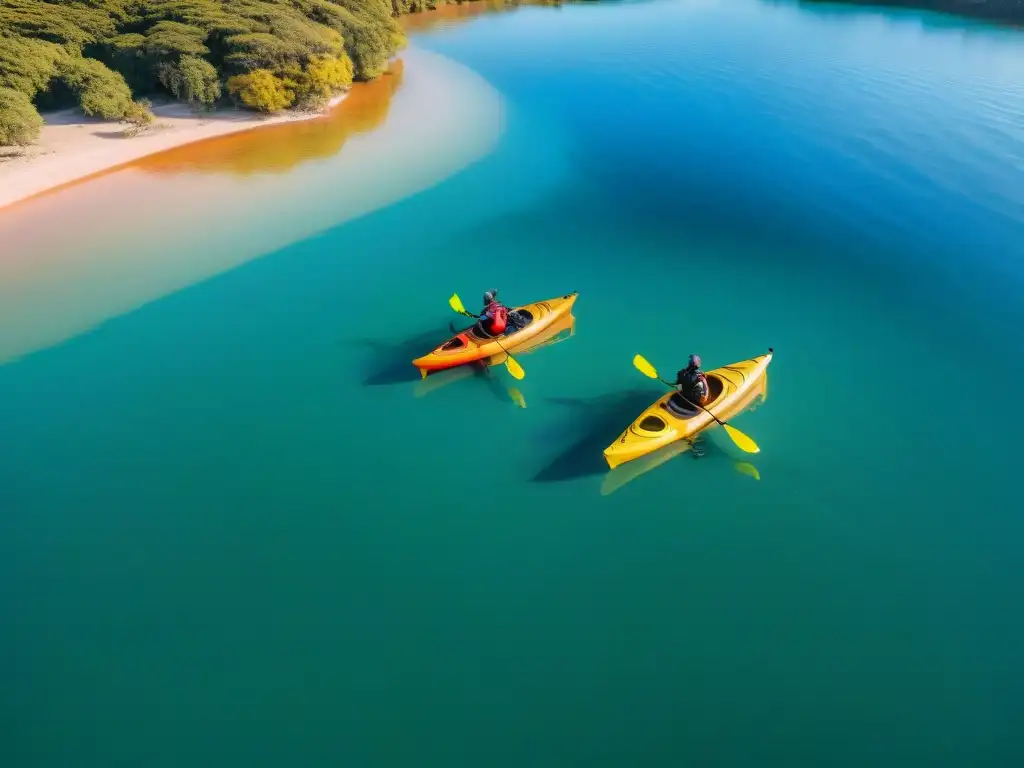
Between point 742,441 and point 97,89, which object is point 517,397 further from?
point 97,89

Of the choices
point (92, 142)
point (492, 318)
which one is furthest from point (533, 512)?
point (92, 142)

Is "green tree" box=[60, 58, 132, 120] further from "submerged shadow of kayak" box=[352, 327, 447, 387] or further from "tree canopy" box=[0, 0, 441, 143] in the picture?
"submerged shadow of kayak" box=[352, 327, 447, 387]

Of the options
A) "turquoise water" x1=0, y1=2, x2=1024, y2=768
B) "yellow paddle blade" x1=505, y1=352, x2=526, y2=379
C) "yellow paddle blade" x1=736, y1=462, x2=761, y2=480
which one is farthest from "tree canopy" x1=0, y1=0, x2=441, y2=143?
"yellow paddle blade" x1=736, y1=462, x2=761, y2=480

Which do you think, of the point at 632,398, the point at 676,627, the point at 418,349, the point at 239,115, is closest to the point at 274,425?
the point at 418,349

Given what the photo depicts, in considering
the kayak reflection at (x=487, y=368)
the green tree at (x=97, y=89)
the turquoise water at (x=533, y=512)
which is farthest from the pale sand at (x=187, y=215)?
the kayak reflection at (x=487, y=368)

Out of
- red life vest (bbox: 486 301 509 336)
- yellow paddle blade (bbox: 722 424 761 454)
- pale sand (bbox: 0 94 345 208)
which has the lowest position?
yellow paddle blade (bbox: 722 424 761 454)

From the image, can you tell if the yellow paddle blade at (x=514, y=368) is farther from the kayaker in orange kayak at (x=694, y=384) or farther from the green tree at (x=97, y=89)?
the green tree at (x=97, y=89)
